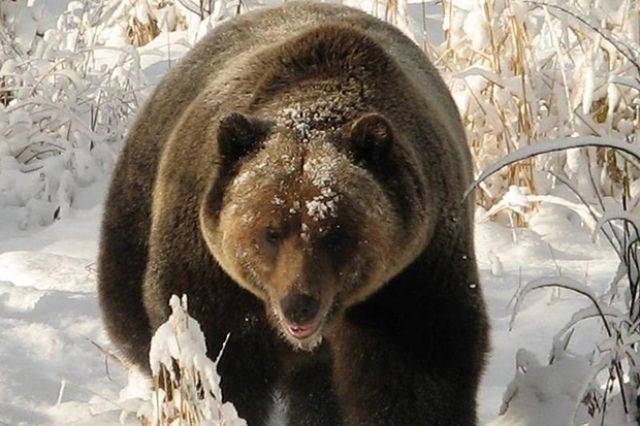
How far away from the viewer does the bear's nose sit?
3.79 metres

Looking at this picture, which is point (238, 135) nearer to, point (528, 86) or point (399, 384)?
point (399, 384)

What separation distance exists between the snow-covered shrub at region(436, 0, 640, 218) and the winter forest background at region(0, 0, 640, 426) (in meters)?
0.01

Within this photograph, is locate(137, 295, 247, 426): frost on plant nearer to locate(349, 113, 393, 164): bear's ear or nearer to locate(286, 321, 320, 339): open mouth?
locate(286, 321, 320, 339): open mouth

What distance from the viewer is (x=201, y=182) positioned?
4211 millimetres

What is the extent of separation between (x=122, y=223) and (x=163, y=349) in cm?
174

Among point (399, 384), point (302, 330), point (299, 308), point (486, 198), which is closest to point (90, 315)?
point (399, 384)

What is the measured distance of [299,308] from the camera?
3.79 meters

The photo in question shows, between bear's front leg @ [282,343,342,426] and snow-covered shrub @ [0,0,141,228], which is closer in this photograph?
bear's front leg @ [282,343,342,426]

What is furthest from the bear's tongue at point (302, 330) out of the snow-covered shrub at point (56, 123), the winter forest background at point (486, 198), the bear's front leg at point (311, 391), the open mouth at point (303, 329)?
the snow-covered shrub at point (56, 123)

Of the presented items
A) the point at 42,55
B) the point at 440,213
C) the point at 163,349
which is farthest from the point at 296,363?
the point at 42,55

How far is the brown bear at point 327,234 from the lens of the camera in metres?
3.92

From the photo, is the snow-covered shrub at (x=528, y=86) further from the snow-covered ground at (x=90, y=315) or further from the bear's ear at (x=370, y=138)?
the bear's ear at (x=370, y=138)

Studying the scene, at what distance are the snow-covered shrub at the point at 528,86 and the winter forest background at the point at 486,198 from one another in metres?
0.01

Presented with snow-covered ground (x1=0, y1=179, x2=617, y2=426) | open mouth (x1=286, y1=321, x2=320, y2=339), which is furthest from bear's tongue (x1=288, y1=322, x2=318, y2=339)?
snow-covered ground (x1=0, y1=179, x2=617, y2=426)
